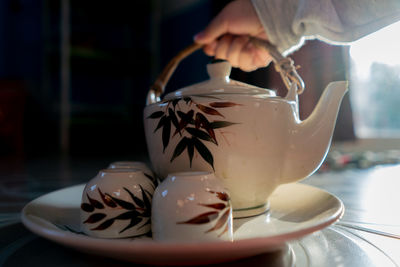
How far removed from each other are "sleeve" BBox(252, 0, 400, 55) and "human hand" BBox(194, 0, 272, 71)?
5 centimetres

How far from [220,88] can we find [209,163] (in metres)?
0.10

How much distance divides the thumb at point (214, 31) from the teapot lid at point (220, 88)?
17 cm

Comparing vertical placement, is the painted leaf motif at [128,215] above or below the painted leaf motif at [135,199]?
below

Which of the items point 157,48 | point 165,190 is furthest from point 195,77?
point 165,190

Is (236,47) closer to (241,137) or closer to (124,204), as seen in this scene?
(241,137)

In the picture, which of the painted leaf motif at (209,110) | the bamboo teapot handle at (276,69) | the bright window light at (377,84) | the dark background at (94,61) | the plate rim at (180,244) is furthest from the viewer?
the dark background at (94,61)

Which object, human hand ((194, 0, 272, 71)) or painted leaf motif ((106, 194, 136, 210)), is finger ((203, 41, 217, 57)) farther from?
painted leaf motif ((106, 194, 136, 210))

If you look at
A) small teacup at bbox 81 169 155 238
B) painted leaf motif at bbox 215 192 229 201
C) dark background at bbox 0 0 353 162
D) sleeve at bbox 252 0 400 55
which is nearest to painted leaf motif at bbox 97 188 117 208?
small teacup at bbox 81 169 155 238

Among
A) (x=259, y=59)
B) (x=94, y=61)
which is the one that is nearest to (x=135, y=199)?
(x=259, y=59)

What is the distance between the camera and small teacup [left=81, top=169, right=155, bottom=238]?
29cm

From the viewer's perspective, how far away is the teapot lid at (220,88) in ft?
1.26

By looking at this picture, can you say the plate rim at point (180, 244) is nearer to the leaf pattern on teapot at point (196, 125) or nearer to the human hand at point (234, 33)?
the leaf pattern on teapot at point (196, 125)

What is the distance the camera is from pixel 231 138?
0.35 m

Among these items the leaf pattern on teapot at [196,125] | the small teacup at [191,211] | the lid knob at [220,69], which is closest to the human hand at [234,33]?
the lid knob at [220,69]
